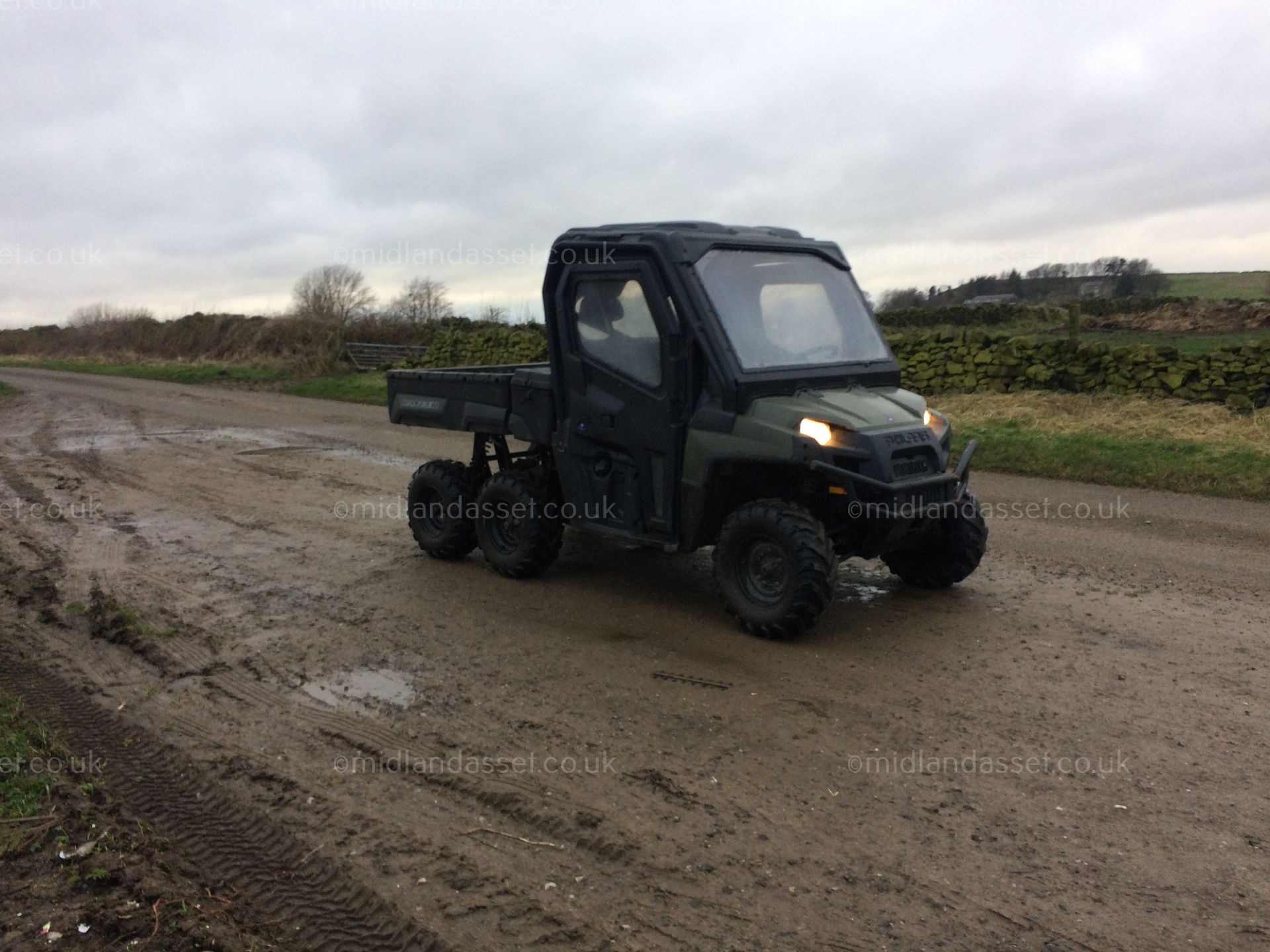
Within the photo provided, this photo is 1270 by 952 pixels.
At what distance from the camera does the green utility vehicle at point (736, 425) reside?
555cm

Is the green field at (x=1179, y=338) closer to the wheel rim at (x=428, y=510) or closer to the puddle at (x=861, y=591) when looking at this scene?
the puddle at (x=861, y=591)

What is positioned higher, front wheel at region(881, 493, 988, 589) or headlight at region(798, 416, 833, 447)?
headlight at region(798, 416, 833, 447)

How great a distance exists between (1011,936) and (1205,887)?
77 cm

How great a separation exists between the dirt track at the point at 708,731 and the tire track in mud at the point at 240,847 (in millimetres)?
26

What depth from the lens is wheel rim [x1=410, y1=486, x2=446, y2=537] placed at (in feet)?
25.8

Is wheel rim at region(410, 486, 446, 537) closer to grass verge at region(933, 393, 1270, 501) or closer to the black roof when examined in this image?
the black roof

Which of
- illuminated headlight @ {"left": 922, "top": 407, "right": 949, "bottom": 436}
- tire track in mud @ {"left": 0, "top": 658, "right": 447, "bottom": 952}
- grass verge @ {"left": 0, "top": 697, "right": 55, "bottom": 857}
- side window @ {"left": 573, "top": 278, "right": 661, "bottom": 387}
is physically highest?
side window @ {"left": 573, "top": 278, "right": 661, "bottom": 387}

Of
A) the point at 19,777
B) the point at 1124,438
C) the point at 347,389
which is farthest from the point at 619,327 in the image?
the point at 347,389

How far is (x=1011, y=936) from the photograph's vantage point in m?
3.12

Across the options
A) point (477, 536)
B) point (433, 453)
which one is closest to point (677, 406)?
point (477, 536)

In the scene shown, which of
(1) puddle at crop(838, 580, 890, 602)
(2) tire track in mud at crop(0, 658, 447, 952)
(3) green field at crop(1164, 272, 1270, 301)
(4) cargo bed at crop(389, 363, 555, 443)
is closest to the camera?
(2) tire track in mud at crop(0, 658, 447, 952)

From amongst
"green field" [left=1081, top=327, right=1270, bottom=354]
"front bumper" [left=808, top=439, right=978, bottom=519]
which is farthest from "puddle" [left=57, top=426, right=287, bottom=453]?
"green field" [left=1081, top=327, right=1270, bottom=354]

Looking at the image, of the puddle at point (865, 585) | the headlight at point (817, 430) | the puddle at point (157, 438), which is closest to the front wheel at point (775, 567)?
the headlight at point (817, 430)

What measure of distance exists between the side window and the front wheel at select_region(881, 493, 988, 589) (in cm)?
210
